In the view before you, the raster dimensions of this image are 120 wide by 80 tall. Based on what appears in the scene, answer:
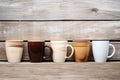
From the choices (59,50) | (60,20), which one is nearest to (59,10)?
(60,20)

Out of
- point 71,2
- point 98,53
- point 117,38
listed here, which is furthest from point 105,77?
point 71,2

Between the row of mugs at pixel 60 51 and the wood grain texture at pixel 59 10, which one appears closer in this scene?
the row of mugs at pixel 60 51

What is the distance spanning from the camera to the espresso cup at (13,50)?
0.94 m

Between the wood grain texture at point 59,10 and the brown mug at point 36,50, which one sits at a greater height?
the wood grain texture at point 59,10

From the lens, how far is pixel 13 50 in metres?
0.94

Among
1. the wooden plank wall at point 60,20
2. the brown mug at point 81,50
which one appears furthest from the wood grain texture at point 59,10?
the brown mug at point 81,50

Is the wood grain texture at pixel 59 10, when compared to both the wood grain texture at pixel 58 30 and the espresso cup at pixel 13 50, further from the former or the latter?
A: the espresso cup at pixel 13 50

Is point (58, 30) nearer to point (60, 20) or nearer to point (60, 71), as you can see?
point (60, 20)

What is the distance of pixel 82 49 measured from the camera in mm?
945

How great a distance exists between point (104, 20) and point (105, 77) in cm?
26

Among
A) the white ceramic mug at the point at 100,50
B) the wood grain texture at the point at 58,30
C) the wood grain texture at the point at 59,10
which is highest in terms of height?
the wood grain texture at the point at 59,10

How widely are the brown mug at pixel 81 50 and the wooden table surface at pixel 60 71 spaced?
0.15ft

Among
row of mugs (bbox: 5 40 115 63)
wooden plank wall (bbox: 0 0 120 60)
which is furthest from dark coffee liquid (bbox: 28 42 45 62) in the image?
wooden plank wall (bbox: 0 0 120 60)

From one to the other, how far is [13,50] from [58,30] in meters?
0.22
